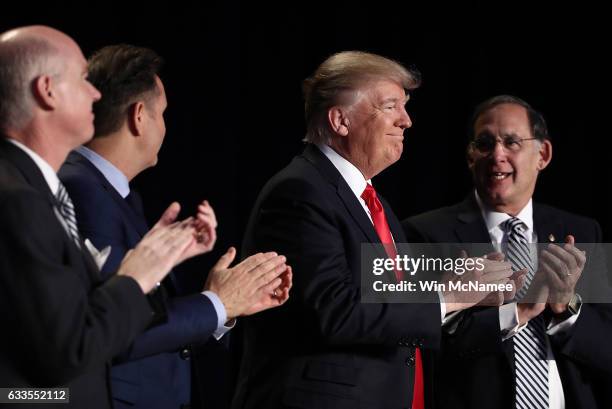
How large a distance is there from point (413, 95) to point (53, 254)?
2.99m

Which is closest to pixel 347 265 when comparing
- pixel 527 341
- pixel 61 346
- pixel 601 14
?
pixel 527 341

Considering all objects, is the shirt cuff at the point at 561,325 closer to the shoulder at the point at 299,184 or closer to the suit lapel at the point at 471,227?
the suit lapel at the point at 471,227

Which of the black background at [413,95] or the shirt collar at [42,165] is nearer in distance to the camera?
the shirt collar at [42,165]

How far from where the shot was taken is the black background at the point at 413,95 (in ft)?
12.7

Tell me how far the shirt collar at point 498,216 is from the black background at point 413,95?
1.18 m

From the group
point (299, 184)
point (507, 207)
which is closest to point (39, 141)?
point (299, 184)

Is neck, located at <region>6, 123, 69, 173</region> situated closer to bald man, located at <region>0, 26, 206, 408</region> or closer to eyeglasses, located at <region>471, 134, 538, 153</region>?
bald man, located at <region>0, 26, 206, 408</region>

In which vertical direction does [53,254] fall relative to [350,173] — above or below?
below

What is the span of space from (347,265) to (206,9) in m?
1.86

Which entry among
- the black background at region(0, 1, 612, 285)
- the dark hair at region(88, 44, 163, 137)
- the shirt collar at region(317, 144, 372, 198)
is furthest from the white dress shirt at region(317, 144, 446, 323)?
the black background at region(0, 1, 612, 285)

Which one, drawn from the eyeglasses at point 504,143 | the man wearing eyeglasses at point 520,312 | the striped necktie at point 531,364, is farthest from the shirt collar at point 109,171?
the eyeglasses at point 504,143

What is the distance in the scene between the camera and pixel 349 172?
101 inches

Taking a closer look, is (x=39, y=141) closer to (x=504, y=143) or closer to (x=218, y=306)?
(x=218, y=306)

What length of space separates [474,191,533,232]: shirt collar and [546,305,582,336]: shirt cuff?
36 centimetres
